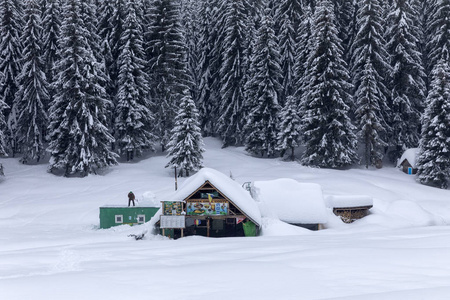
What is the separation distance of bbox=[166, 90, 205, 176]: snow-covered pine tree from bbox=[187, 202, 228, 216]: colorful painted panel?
13.0m

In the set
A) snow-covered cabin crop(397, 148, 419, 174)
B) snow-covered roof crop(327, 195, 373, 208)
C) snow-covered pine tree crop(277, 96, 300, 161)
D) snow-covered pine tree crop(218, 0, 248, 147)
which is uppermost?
snow-covered pine tree crop(218, 0, 248, 147)

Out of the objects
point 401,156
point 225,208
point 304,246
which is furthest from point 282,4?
point 304,246

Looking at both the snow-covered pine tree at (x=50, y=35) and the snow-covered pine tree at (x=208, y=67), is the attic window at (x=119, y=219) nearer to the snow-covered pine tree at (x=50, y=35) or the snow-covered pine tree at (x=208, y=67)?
the snow-covered pine tree at (x=50, y=35)

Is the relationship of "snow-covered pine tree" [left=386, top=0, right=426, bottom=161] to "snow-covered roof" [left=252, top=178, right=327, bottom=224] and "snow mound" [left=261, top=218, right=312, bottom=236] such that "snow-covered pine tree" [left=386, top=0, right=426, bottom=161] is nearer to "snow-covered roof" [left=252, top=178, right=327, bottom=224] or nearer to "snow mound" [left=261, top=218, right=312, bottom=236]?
"snow-covered roof" [left=252, top=178, right=327, bottom=224]

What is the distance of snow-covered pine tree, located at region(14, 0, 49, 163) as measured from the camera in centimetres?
4172

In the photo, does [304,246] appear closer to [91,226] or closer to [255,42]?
[91,226]

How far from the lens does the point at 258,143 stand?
4644 cm

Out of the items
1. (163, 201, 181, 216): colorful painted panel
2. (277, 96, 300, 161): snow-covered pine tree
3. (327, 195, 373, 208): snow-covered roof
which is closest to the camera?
(163, 201, 181, 216): colorful painted panel

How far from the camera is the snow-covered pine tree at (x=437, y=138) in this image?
36688 mm

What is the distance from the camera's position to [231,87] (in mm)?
50625

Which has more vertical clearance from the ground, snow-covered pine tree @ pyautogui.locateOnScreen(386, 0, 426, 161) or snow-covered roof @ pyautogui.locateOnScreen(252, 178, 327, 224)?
snow-covered pine tree @ pyautogui.locateOnScreen(386, 0, 426, 161)

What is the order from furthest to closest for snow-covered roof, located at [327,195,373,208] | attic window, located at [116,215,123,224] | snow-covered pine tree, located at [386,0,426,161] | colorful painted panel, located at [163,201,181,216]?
snow-covered pine tree, located at [386,0,426,161]
snow-covered roof, located at [327,195,373,208]
attic window, located at [116,215,123,224]
colorful painted panel, located at [163,201,181,216]

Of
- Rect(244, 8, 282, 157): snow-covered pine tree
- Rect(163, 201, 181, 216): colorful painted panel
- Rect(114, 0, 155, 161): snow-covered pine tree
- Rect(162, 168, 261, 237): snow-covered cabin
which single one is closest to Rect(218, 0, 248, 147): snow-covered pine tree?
Rect(244, 8, 282, 157): snow-covered pine tree

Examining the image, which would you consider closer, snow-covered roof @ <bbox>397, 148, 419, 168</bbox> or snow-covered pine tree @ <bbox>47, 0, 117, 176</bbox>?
snow-covered pine tree @ <bbox>47, 0, 117, 176</bbox>
